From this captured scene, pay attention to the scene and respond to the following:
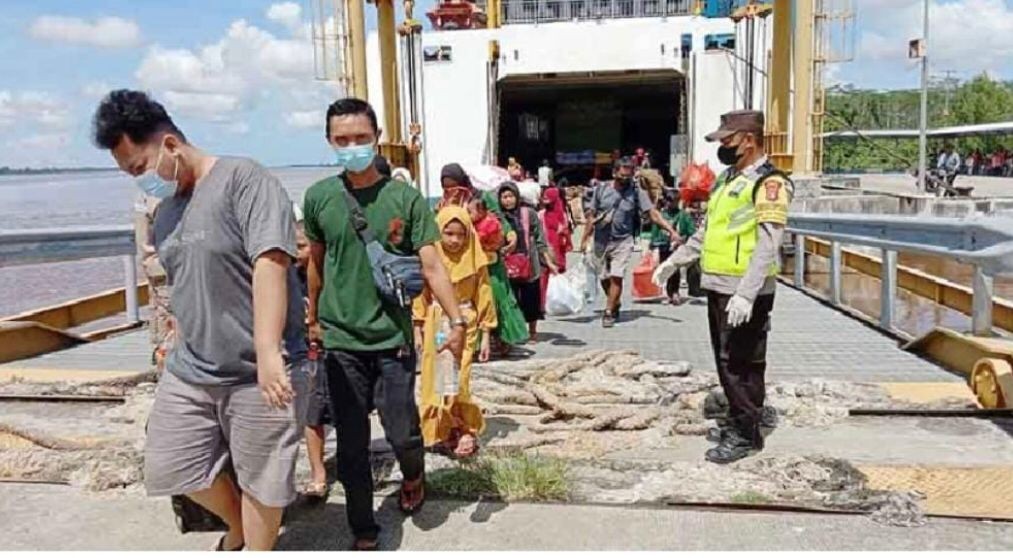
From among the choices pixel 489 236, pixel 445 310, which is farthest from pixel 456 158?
pixel 445 310

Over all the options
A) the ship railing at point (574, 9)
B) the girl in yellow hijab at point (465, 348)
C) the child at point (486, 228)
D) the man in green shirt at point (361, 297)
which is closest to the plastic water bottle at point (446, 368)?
the girl in yellow hijab at point (465, 348)

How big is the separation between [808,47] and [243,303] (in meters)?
13.6

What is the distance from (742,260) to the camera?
4188mm

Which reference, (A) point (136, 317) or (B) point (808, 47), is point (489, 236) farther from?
(B) point (808, 47)

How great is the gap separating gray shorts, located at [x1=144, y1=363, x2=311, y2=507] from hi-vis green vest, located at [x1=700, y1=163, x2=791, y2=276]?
7.34 feet

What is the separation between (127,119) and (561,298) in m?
6.32

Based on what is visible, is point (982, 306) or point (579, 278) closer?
point (982, 306)

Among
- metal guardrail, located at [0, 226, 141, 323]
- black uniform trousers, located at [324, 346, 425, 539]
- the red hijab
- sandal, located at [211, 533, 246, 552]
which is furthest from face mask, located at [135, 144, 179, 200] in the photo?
the red hijab

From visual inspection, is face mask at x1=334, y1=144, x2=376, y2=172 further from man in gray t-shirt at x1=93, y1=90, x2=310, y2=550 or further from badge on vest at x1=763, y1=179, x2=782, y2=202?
badge on vest at x1=763, y1=179, x2=782, y2=202

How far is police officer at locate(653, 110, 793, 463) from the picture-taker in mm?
4008

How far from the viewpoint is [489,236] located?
618 centimetres

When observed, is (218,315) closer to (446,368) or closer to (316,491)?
(316,491)

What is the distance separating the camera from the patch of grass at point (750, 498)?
3.60 meters

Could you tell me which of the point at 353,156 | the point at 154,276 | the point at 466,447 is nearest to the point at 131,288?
the point at 154,276
